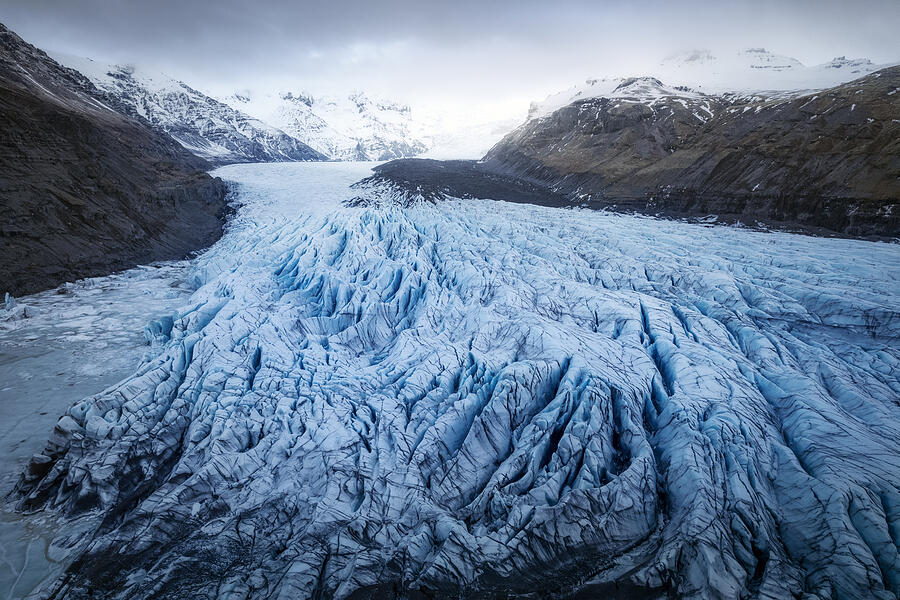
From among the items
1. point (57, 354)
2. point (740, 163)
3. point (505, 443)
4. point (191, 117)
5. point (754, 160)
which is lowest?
point (57, 354)

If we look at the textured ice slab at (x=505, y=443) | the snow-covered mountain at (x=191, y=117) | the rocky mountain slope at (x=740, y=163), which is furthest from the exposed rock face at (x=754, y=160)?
the snow-covered mountain at (x=191, y=117)

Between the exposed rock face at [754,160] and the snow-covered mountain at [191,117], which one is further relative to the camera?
the snow-covered mountain at [191,117]

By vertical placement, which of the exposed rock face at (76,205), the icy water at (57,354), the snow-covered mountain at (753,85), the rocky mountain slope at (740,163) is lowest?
the icy water at (57,354)

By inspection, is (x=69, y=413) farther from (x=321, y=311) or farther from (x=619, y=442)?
(x=619, y=442)

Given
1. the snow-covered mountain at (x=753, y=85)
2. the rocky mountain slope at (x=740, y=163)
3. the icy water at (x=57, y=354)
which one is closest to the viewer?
the icy water at (x=57, y=354)

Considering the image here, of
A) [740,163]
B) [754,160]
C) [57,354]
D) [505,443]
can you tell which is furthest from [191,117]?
[505,443]

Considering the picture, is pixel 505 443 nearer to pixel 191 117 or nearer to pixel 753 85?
pixel 753 85

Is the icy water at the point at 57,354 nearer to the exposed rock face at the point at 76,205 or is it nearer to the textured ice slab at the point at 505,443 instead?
the textured ice slab at the point at 505,443
